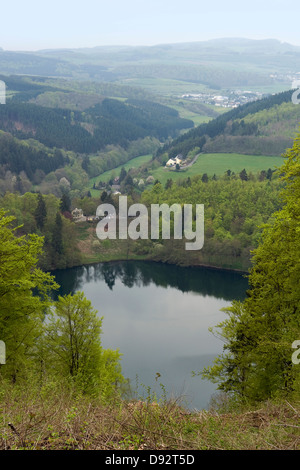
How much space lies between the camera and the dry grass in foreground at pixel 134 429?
7957mm

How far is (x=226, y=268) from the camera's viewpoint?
64125 mm

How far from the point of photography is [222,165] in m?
111

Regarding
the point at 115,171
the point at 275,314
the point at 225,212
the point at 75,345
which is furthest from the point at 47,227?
the point at 115,171

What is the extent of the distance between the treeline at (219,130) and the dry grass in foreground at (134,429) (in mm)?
118792

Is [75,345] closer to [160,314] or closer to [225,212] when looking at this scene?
[160,314]

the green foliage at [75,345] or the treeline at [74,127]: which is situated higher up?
the treeline at [74,127]

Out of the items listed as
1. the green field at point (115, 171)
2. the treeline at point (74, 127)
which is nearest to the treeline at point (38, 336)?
the green field at point (115, 171)

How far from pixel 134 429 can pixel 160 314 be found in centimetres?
3992

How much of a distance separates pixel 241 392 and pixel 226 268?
48087 mm

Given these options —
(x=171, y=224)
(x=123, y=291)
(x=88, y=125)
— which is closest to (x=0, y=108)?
(x=88, y=125)

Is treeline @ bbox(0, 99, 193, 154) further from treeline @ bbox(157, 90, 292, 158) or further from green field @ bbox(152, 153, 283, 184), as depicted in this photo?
green field @ bbox(152, 153, 283, 184)

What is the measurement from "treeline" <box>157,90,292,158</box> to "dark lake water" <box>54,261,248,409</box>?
69.7 metres

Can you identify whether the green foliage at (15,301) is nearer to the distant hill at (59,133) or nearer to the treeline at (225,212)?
the treeline at (225,212)
